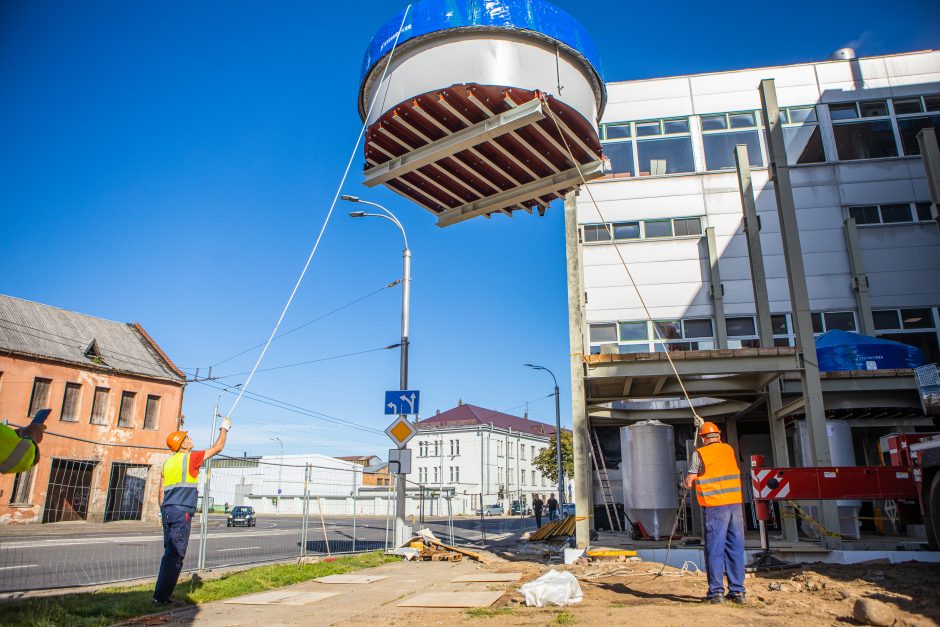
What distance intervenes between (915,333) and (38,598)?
938 inches

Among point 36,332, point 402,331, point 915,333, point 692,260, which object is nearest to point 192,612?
point 402,331

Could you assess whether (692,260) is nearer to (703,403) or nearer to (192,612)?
(703,403)

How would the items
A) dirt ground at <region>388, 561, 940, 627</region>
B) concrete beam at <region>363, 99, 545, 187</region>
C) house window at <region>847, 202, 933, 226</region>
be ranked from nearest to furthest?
dirt ground at <region>388, 561, 940, 627</region> → concrete beam at <region>363, 99, 545, 187</region> → house window at <region>847, 202, 933, 226</region>

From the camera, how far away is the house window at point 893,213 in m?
21.5

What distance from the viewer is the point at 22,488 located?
26.6 meters

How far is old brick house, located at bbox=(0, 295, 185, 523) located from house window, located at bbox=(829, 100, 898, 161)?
94.9ft

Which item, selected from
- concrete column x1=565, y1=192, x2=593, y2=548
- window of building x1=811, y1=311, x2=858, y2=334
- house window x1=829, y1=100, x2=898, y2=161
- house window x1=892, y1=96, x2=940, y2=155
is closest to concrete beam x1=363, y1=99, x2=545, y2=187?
concrete column x1=565, y1=192, x2=593, y2=548

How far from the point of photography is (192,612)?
634 cm

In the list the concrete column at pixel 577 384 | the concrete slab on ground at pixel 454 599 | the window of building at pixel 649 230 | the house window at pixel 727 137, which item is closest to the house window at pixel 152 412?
the window of building at pixel 649 230

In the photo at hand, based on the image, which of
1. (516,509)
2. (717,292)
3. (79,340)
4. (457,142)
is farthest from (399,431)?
(516,509)

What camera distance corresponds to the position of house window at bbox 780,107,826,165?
22.5m

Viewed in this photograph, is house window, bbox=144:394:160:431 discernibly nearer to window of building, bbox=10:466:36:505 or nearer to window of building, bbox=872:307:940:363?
window of building, bbox=10:466:36:505

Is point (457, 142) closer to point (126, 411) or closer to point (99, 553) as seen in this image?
point (99, 553)

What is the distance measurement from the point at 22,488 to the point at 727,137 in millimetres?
31883
